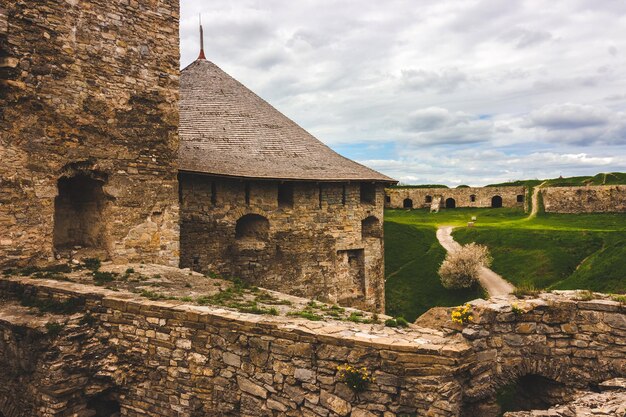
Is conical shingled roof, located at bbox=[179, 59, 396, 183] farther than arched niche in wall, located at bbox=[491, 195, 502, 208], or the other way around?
arched niche in wall, located at bbox=[491, 195, 502, 208]

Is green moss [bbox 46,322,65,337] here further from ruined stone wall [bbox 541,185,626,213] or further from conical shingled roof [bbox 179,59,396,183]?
ruined stone wall [bbox 541,185,626,213]

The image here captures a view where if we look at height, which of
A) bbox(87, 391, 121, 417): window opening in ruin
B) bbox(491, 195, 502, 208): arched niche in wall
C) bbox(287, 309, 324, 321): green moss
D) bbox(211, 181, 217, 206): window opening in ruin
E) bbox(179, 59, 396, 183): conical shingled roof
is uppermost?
bbox(179, 59, 396, 183): conical shingled roof

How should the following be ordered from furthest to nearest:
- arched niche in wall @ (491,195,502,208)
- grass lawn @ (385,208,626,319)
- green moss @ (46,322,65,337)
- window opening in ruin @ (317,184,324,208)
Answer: arched niche in wall @ (491,195,502,208)
grass lawn @ (385,208,626,319)
window opening in ruin @ (317,184,324,208)
green moss @ (46,322,65,337)

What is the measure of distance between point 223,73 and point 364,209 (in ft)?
24.5

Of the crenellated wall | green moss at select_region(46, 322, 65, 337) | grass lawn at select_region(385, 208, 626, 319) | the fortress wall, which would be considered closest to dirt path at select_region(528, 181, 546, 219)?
grass lawn at select_region(385, 208, 626, 319)

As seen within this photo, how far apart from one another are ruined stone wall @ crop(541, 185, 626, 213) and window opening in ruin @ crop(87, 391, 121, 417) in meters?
36.5

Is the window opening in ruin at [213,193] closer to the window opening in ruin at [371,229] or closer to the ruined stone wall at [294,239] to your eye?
the ruined stone wall at [294,239]

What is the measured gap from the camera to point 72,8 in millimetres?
9648

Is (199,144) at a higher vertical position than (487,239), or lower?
higher

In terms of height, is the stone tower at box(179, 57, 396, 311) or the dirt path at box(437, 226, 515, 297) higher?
the stone tower at box(179, 57, 396, 311)

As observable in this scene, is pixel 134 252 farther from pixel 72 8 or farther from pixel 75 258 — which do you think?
pixel 72 8

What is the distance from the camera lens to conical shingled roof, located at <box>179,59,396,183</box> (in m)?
14.2

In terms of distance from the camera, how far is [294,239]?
49.6 ft

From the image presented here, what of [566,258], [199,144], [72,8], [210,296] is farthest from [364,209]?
[566,258]
